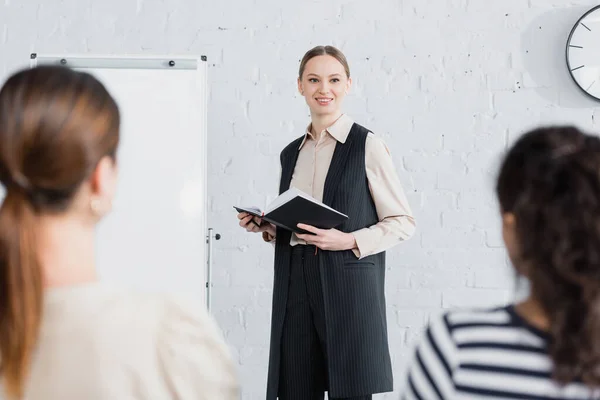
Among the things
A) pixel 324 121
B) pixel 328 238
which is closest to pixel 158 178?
pixel 324 121

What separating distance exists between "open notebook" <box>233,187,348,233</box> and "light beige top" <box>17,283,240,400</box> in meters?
1.00

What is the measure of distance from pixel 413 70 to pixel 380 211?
881 mm

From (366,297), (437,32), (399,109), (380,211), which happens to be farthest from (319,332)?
(437,32)

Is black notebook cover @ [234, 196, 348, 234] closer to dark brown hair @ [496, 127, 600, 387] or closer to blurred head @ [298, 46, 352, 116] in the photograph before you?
blurred head @ [298, 46, 352, 116]

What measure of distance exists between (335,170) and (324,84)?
0.29m

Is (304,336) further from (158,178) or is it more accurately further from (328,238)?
(158,178)

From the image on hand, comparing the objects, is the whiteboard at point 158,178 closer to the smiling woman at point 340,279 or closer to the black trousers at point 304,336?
the smiling woman at point 340,279

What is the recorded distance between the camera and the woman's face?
216cm

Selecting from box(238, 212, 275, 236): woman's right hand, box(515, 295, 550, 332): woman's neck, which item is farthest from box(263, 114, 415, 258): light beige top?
box(515, 295, 550, 332): woman's neck

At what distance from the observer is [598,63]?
2666mm

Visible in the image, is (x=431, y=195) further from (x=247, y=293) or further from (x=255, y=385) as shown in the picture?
(x=255, y=385)

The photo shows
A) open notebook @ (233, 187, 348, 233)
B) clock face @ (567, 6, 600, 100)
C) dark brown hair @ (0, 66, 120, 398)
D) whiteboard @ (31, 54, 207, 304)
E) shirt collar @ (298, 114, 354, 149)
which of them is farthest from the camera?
clock face @ (567, 6, 600, 100)

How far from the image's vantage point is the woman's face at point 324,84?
85.1 inches

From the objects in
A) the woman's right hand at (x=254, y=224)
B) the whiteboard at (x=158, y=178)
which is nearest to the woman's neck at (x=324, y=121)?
the woman's right hand at (x=254, y=224)
